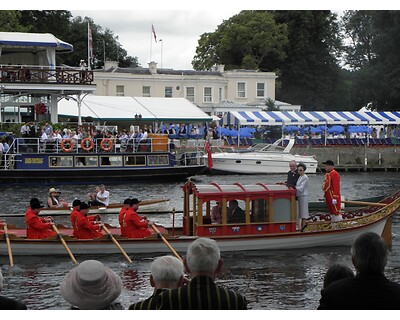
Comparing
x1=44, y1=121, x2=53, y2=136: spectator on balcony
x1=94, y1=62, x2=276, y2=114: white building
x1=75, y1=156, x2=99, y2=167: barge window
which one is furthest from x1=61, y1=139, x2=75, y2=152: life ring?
x1=94, y1=62, x2=276, y2=114: white building

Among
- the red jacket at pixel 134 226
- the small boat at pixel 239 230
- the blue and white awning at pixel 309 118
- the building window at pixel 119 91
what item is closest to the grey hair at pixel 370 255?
the small boat at pixel 239 230

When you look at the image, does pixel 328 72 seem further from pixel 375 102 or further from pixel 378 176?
pixel 378 176

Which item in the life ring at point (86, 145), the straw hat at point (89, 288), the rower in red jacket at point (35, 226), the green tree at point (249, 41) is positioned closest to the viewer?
the straw hat at point (89, 288)

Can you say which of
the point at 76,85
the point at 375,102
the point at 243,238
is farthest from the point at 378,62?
the point at 243,238

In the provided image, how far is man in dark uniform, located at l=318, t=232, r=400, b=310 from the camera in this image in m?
6.41

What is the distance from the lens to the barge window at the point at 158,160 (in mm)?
44281

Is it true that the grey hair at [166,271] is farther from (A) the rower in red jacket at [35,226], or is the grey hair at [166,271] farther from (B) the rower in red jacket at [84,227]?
(B) the rower in red jacket at [84,227]

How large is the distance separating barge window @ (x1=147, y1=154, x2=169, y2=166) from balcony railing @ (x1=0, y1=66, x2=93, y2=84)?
347 inches

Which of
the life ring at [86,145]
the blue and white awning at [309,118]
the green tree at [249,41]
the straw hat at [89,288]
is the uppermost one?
the green tree at [249,41]

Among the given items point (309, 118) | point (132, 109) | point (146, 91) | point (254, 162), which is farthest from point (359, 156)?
point (146, 91)

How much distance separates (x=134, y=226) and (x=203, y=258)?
14.1 m

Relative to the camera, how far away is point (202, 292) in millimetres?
6516

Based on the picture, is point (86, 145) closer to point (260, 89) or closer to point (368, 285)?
point (368, 285)

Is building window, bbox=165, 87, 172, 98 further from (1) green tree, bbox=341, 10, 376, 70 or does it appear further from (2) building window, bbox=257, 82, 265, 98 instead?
(1) green tree, bbox=341, 10, 376, 70
